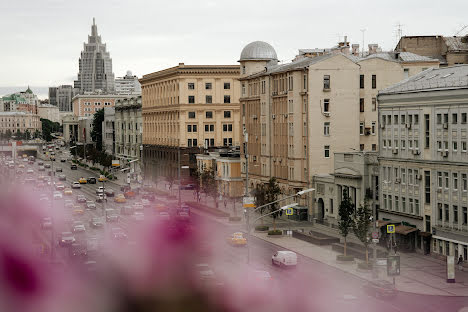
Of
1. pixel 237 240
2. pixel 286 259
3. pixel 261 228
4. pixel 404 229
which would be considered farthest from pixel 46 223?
pixel 404 229

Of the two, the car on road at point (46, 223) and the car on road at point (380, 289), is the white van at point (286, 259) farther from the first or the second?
the car on road at point (46, 223)

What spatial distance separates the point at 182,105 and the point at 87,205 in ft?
160

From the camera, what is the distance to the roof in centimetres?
7275

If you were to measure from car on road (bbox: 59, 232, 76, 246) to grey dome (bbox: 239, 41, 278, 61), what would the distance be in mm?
55006

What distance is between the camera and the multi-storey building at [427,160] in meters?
71.0

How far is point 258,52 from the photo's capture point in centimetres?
12531

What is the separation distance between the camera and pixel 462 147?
7088 cm

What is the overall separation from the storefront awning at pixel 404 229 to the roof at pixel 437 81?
12.1 m

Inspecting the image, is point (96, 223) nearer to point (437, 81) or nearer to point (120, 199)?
point (120, 199)

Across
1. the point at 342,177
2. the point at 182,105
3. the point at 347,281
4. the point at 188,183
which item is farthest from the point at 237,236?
the point at 182,105

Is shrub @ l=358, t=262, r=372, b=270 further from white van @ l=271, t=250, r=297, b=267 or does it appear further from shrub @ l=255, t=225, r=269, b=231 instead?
shrub @ l=255, t=225, r=269, b=231

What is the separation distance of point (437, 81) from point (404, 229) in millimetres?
13291

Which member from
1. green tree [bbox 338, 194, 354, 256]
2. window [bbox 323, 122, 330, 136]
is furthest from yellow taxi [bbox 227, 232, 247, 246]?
window [bbox 323, 122, 330, 136]

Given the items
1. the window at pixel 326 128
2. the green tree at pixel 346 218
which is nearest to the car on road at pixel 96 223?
the green tree at pixel 346 218
